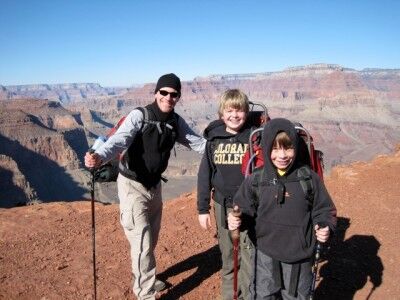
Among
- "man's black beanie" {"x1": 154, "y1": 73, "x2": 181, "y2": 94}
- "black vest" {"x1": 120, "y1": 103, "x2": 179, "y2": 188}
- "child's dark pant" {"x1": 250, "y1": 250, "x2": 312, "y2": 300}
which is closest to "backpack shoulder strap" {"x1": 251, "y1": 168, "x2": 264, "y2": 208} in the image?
"child's dark pant" {"x1": 250, "y1": 250, "x2": 312, "y2": 300}

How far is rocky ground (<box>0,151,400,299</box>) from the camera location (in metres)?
4.69

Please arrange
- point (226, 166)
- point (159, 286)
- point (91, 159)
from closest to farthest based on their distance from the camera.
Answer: point (91, 159)
point (226, 166)
point (159, 286)

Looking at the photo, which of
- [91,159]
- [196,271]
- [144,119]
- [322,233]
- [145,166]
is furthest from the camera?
[196,271]

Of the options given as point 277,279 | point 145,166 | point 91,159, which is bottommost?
point 277,279

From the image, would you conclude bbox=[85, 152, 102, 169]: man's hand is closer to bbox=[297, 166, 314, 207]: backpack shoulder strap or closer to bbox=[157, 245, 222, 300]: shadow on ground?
bbox=[297, 166, 314, 207]: backpack shoulder strap

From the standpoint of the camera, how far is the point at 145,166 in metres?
3.88

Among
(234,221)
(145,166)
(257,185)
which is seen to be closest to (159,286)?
(145,166)

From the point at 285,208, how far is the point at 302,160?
46cm

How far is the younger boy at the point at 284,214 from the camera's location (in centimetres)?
286

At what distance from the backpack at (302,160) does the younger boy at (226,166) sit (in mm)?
243

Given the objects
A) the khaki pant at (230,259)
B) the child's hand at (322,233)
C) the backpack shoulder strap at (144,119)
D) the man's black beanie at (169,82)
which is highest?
the man's black beanie at (169,82)

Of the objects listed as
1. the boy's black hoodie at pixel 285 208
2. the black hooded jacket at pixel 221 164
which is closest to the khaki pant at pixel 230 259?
the black hooded jacket at pixel 221 164

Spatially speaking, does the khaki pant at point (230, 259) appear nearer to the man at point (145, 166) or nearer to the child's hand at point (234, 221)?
the child's hand at point (234, 221)

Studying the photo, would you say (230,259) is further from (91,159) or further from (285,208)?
(91,159)
